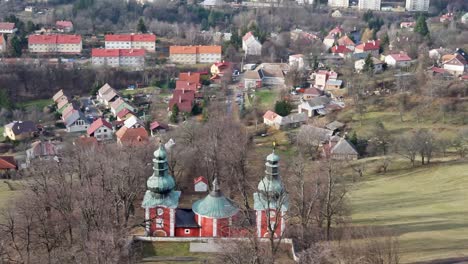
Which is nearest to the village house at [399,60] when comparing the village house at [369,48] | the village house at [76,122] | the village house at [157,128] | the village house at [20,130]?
the village house at [369,48]

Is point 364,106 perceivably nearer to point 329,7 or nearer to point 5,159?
point 5,159

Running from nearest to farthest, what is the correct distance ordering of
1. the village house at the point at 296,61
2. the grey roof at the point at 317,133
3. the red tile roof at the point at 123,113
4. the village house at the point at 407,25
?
1. the grey roof at the point at 317,133
2. the red tile roof at the point at 123,113
3. the village house at the point at 296,61
4. the village house at the point at 407,25

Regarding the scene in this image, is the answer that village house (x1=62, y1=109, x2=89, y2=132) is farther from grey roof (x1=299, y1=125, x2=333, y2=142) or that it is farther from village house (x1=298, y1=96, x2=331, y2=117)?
grey roof (x1=299, y1=125, x2=333, y2=142)

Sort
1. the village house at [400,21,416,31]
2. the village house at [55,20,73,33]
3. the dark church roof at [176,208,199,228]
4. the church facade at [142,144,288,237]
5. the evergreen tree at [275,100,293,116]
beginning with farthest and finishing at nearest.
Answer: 1. the village house at [400,21,416,31]
2. the village house at [55,20,73,33]
3. the evergreen tree at [275,100,293,116]
4. the dark church roof at [176,208,199,228]
5. the church facade at [142,144,288,237]

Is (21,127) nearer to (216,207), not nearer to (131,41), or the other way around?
(131,41)

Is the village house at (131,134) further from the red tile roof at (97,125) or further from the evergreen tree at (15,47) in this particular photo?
the evergreen tree at (15,47)

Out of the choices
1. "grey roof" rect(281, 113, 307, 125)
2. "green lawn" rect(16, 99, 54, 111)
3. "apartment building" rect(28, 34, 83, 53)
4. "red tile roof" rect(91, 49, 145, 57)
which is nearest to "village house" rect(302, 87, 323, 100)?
"grey roof" rect(281, 113, 307, 125)
